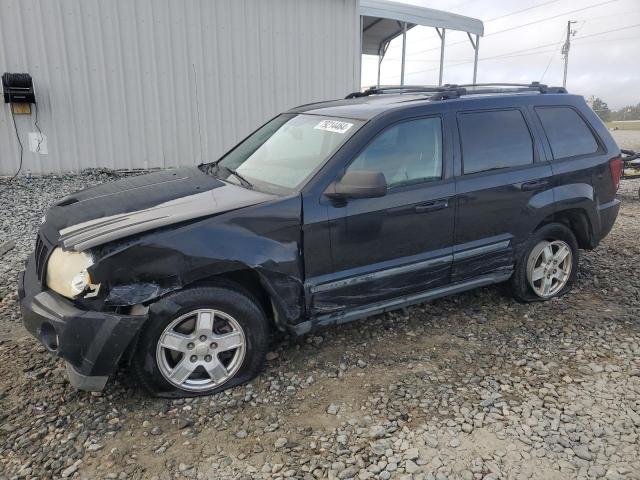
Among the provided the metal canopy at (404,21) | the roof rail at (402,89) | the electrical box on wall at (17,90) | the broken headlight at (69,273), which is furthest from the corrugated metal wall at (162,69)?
the broken headlight at (69,273)

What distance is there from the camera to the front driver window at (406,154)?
3395mm

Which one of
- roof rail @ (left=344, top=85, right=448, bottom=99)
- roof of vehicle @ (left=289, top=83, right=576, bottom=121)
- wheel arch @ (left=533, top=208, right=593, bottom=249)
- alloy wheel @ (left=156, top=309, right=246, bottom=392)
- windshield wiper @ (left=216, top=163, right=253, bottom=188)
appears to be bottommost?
alloy wheel @ (left=156, top=309, right=246, bottom=392)

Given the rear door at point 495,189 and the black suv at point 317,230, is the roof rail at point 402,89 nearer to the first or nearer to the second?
the black suv at point 317,230

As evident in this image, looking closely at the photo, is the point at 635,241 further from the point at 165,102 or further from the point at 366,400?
the point at 165,102

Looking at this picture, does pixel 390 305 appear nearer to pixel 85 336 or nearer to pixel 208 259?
pixel 208 259

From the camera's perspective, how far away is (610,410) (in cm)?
288

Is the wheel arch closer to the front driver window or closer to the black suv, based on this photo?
the black suv

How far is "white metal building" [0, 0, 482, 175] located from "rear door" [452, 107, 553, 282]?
7.28m

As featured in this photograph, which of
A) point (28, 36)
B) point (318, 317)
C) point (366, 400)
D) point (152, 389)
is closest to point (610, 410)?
point (366, 400)

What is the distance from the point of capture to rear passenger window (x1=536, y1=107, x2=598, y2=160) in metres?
4.17

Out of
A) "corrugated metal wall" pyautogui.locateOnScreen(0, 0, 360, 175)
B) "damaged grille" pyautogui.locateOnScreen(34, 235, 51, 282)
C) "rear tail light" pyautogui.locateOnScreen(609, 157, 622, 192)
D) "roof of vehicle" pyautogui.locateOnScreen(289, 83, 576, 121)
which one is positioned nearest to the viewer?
"damaged grille" pyautogui.locateOnScreen(34, 235, 51, 282)

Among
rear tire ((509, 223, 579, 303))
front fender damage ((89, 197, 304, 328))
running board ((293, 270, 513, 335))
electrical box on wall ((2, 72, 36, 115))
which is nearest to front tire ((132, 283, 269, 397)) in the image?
front fender damage ((89, 197, 304, 328))

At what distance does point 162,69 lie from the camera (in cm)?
946

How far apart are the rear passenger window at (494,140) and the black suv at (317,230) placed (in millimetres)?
12
